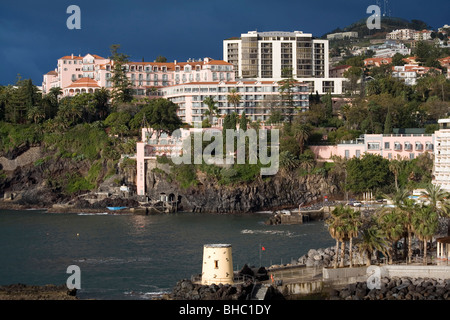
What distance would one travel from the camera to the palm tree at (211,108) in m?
114

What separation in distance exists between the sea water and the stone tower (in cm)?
654

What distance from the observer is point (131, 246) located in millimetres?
68062

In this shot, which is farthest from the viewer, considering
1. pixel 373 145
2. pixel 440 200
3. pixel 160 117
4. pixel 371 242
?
pixel 160 117

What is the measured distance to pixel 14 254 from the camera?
65312mm

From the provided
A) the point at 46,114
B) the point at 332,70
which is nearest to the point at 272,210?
the point at 46,114

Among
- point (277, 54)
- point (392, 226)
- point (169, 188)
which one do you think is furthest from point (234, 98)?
point (392, 226)

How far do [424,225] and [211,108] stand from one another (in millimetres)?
66946

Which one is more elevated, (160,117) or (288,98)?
(288,98)

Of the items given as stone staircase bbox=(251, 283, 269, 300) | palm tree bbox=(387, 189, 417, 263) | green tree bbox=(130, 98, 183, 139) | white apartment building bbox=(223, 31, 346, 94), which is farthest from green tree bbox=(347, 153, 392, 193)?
white apartment building bbox=(223, 31, 346, 94)

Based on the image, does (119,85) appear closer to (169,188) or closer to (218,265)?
(169,188)

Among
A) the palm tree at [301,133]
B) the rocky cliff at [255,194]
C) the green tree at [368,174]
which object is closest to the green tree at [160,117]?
the rocky cliff at [255,194]

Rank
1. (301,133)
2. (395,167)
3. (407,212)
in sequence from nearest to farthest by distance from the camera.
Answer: (407,212) → (395,167) → (301,133)
